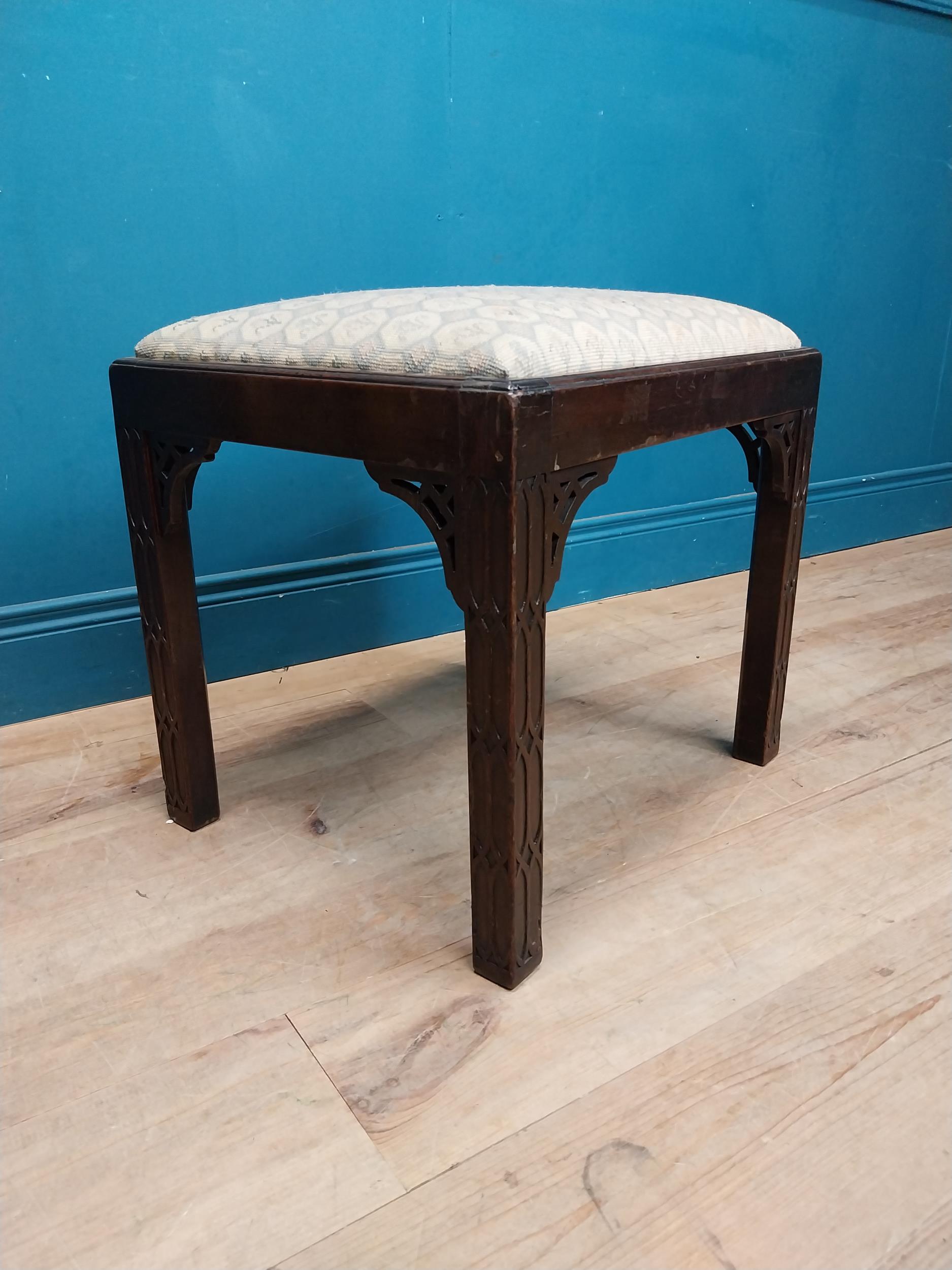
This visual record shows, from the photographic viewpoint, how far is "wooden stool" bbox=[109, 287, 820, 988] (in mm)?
722

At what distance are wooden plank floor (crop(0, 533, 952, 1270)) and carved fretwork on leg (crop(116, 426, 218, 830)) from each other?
6cm

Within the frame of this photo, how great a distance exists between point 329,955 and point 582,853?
31 centimetres

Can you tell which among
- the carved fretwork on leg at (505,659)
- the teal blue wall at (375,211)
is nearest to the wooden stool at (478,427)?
the carved fretwork on leg at (505,659)

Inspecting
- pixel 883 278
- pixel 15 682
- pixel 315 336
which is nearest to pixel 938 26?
pixel 883 278

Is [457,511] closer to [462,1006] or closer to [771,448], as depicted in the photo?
[462,1006]

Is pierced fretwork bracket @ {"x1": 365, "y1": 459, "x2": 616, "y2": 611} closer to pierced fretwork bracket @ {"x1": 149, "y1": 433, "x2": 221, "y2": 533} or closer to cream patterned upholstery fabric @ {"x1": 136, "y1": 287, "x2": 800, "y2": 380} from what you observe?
cream patterned upholstery fabric @ {"x1": 136, "y1": 287, "x2": 800, "y2": 380}

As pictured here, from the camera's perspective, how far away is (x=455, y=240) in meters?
1.59

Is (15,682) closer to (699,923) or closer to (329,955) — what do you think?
(329,955)

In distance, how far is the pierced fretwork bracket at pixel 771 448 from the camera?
Answer: 110 cm

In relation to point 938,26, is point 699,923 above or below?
below

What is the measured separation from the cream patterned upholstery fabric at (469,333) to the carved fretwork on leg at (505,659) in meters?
0.09

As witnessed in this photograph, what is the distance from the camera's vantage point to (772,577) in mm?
1197

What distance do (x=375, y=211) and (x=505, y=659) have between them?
1024 mm

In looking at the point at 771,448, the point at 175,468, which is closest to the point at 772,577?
the point at 771,448
